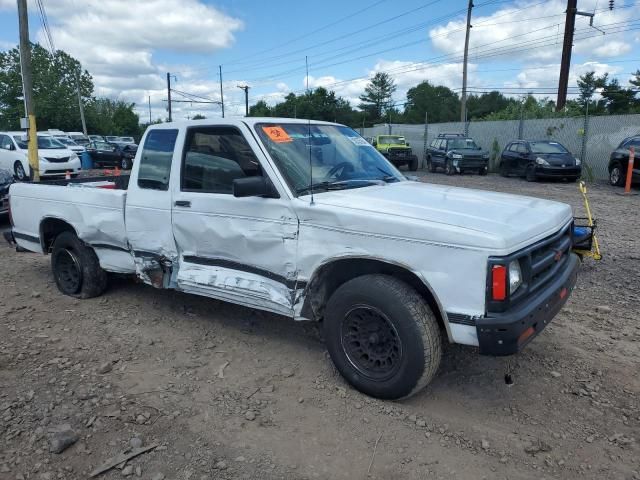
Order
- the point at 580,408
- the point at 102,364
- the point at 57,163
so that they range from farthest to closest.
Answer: the point at 57,163 → the point at 102,364 → the point at 580,408

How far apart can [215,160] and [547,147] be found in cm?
1714

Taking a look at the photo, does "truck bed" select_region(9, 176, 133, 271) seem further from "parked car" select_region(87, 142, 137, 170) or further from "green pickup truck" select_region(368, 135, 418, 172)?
"parked car" select_region(87, 142, 137, 170)

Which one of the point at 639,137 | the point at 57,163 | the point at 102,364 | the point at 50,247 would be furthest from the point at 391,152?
the point at 102,364

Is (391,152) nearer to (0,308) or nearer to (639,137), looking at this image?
(639,137)

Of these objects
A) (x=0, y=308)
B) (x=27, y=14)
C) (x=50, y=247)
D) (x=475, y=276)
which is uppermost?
(x=27, y=14)

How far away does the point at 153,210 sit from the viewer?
458 centimetres

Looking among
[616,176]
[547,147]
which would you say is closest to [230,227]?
[616,176]

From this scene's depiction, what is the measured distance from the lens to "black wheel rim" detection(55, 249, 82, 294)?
18.0ft

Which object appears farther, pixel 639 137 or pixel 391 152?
pixel 391 152

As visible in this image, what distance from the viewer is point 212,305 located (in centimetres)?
535

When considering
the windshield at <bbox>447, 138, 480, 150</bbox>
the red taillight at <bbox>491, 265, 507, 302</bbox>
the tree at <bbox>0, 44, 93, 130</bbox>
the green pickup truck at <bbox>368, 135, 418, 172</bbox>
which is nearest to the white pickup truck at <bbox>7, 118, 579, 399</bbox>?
the red taillight at <bbox>491, 265, 507, 302</bbox>

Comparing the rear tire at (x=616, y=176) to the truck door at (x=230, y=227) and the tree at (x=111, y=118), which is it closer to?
the truck door at (x=230, y=227)

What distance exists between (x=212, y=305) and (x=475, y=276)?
322 centimetres

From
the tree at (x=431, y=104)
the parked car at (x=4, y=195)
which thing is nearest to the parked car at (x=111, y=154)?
the parked car at (x=4, y=195)
